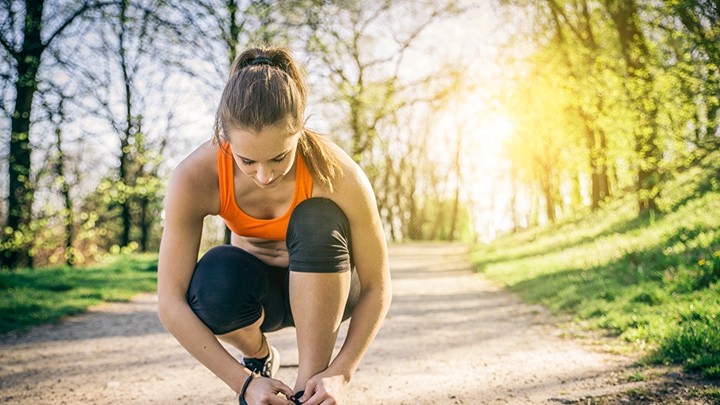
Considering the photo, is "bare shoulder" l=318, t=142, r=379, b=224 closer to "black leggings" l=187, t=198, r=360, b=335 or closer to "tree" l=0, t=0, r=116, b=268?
"black leggings" l=187, t=198, r=360, b=335

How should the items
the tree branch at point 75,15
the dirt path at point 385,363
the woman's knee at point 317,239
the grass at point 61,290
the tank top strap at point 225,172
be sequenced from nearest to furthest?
the woman's knee at point 317,239, the tank top strap at point 225,172, the dirt path at point 385,363, the grass at point 61,290, the tree branch at point 75,15

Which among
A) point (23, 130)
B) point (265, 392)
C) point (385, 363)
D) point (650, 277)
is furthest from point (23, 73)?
point (650, 277)

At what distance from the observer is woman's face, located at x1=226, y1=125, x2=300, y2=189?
1.52 m

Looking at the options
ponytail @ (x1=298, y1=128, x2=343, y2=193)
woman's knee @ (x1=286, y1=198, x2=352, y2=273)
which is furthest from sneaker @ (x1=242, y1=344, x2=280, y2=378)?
ponytail @ (x1=298, y1=128, x2=343, y2=193)

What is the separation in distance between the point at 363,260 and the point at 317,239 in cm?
28

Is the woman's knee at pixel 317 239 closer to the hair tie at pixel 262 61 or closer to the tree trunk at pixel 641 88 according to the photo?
the hair tie at pixel 262 61

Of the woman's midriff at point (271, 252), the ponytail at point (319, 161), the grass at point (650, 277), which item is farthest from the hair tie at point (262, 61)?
the grass at point (650, 277)

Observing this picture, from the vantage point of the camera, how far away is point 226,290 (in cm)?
174

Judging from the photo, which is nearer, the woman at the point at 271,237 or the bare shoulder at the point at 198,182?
the woman at the point at 271,237

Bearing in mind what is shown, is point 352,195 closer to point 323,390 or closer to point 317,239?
point 317,239

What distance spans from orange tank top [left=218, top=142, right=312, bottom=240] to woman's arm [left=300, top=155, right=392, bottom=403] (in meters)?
0.11

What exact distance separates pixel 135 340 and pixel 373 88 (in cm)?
1004

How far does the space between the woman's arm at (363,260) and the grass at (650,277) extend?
164 cm

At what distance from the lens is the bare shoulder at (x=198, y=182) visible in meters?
1.72
